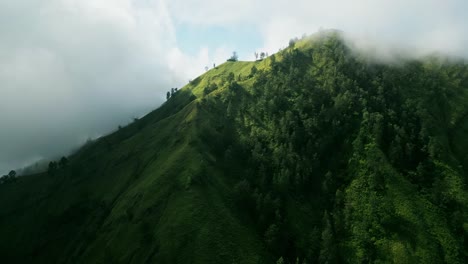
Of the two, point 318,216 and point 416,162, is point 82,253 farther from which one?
point 416,162

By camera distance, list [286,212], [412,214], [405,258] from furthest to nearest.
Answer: [286,212] < [412,214] < [405,258]

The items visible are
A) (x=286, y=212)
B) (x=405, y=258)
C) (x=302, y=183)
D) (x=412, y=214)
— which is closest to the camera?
(x=405, y=258)

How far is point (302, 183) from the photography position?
19062 centimetres

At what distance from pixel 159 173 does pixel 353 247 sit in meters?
99.0

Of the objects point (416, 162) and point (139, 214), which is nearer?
point (139, 214)

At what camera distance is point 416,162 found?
654 feet

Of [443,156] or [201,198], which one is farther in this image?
[443,156]

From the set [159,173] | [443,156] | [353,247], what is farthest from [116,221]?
[443,156]

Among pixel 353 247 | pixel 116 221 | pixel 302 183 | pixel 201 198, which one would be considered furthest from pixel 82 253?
pixel 353 247

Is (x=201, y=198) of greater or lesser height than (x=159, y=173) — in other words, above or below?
below

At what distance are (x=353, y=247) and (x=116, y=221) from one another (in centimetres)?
10888

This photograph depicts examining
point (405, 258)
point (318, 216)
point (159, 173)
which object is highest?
point (159, 173)

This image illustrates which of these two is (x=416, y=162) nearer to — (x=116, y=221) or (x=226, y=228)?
(x=226, y=228)

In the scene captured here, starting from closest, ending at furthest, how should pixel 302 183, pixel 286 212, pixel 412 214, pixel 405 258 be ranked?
pixel 405 258
pixel 412 214
pixel 286 212
pixel 302 183
